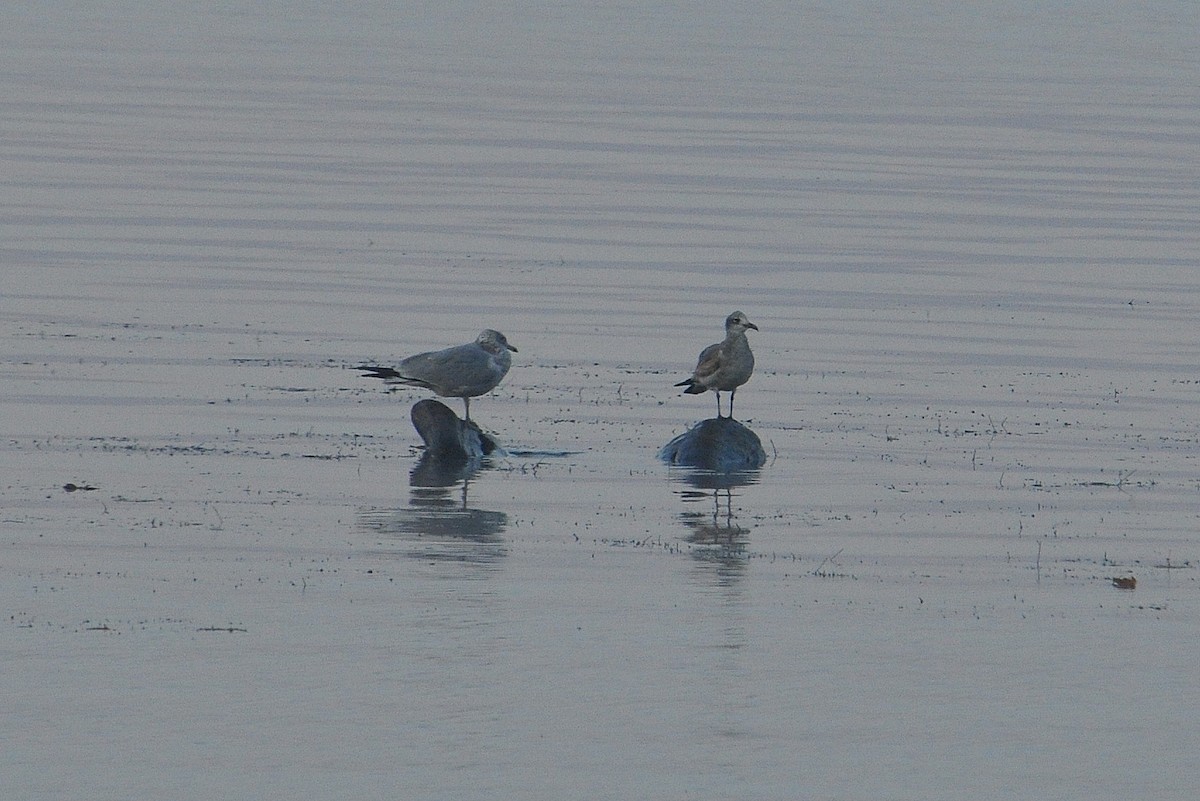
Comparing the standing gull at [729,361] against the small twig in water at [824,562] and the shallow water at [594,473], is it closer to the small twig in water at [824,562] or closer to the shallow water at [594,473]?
the shallow water at [594,473]

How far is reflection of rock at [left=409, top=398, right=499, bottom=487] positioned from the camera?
19.0m

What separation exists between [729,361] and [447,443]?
8.39 feet

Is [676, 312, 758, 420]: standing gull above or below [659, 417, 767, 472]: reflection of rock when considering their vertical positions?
above

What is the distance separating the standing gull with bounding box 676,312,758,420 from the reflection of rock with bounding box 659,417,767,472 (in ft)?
2.64

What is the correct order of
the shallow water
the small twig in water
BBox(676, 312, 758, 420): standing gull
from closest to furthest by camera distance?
the shallow water
the small twig in water
BBox(676, 312, 758, 420): standing gull

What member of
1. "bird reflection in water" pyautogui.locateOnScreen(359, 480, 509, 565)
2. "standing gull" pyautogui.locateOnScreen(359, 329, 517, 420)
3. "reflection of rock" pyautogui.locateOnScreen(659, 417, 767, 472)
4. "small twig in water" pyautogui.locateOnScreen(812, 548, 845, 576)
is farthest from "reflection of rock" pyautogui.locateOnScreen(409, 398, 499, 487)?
"small twig in water" pyautogui.locateOnScreen(812, 548, 845, 576)

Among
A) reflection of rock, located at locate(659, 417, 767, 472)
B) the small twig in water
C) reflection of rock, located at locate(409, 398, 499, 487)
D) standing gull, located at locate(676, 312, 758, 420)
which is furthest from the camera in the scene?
standing gull, located at locate(676, 312, 758, 420)

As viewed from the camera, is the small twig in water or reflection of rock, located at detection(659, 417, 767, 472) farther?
reflection of rock, located at detection(659, 417, 767, 472)

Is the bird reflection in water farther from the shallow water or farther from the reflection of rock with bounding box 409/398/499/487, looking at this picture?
the reflection of rock with bounding box 409/398/499/487

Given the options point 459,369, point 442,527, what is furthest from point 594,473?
point 442,527

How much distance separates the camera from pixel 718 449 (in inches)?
762

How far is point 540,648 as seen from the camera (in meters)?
13.0

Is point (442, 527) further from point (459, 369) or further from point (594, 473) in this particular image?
point (459, 369)

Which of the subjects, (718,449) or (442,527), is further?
(718,449)
